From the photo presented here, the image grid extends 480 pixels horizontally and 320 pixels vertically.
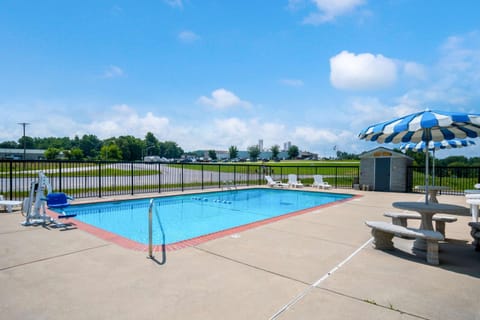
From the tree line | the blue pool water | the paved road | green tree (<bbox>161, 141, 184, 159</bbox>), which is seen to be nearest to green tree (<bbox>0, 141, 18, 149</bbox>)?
the tree line

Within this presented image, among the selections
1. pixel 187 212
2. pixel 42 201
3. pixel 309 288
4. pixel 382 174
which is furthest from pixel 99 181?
pixel 382 174

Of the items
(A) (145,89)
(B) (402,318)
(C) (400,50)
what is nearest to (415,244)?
(B) (402,318)

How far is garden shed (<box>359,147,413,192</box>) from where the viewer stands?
47.0 ft

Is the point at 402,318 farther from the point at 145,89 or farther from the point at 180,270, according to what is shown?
the point at 145,89

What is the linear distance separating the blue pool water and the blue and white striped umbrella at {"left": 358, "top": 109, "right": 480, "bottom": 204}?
4.67 metres

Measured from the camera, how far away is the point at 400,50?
11000 millimetres

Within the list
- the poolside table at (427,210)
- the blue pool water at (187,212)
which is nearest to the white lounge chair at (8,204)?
the blue pool water at (187,212)

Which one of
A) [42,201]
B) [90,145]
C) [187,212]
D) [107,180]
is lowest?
[187,212]

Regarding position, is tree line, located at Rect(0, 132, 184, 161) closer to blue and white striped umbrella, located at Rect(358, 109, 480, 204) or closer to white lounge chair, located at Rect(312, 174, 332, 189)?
white lounge chair, located at Rect(312, 174, 332, 189)

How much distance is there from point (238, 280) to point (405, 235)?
2.87m

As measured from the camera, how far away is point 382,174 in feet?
48.7

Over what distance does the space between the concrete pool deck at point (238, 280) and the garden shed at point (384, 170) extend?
9.89m

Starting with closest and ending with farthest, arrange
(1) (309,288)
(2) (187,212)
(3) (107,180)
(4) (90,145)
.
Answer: (1) (309,288) → (2) (187,212) → (3) (107,180) → (4) (90,145)

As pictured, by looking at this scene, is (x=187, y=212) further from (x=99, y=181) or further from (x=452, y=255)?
(x=452, y=255)
